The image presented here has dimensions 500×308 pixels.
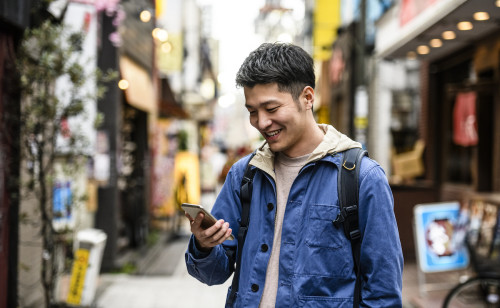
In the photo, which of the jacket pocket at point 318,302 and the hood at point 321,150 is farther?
the hood at point 321,150

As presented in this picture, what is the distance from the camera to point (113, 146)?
966 centimetres

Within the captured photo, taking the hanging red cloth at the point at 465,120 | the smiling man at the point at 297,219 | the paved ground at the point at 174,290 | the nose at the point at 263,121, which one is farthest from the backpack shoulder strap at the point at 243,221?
the hanging red cloth at the point at 465,120

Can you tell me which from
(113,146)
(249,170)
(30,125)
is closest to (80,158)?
(30,125)

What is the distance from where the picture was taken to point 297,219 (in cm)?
222

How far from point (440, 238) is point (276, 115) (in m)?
6.45

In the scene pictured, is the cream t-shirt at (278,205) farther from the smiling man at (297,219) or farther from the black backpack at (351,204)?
the black backpack at (351,204)

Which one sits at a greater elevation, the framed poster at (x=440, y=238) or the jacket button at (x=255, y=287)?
the jacket button at (x=255, y=287)

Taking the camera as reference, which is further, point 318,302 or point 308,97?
point 308,97

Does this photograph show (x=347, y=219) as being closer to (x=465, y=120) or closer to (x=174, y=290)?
(x=174, y=290)

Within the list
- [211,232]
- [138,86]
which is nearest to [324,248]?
[211,232]

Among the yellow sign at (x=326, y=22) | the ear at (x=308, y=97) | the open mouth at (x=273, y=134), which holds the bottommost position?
the open mouth at (x=273, y=134)

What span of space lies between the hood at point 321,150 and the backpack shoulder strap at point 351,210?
0.34 ft

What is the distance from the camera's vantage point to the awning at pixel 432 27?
7.19 meters

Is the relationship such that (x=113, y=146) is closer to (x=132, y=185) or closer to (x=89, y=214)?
(x=89, y=214)
